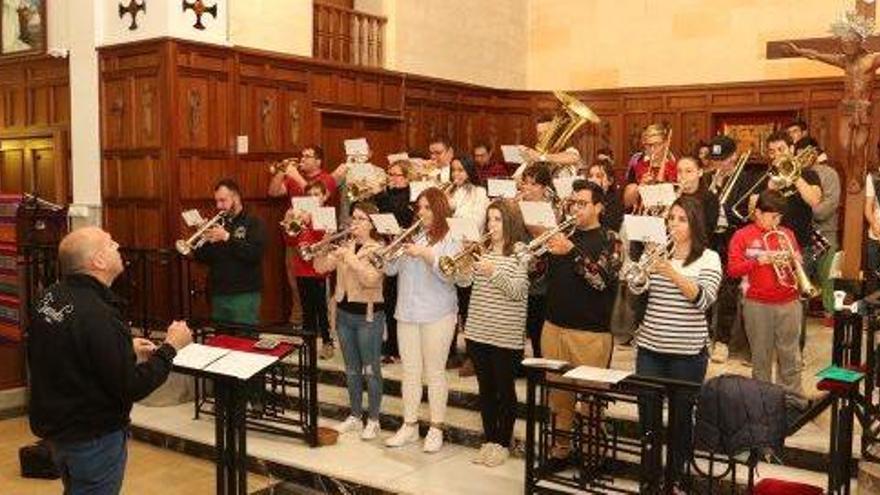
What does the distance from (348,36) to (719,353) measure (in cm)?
540

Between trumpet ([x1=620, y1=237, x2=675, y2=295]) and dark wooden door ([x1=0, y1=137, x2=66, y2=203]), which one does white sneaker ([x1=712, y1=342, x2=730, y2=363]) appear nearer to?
trumpet ([x1=620, y1=237, x2=675, y2=295])

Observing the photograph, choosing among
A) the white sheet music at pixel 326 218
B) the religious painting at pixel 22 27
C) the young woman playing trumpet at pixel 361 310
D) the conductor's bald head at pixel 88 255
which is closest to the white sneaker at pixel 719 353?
the young woman playing trumpet at pixel 361 310

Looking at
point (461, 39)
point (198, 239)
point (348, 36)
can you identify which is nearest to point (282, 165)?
point (198, 239)

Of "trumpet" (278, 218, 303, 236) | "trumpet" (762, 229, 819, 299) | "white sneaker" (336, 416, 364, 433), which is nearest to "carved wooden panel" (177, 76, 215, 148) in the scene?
"trumpet" (278, 218, 303, 236)

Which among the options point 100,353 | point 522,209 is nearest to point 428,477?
point 522,209

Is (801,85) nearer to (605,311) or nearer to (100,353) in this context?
(605,311)

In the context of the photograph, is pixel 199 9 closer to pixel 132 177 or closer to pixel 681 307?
pixel 132 177

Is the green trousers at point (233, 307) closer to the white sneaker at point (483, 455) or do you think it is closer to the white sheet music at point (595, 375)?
the white sneaker at point (483, 455)

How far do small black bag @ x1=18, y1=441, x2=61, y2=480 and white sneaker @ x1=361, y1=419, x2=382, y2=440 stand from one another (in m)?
2.00

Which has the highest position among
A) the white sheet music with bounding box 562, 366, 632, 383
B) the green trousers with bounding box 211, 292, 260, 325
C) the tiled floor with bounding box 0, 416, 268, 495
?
the white sheet music with bounding box 562, 366, 632, 383

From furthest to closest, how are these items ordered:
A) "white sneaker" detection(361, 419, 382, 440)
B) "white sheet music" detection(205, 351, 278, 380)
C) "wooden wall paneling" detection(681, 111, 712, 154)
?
"wooden wall paneling" detection(681, 111, 712, 154)
"white sneaker" detection(361, 419, 382, 440)
"white sheet music" detection(205, 351, 278, 380)

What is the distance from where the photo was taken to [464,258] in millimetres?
5223

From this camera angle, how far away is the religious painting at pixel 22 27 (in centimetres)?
875

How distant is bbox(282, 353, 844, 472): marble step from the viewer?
4.91 m
